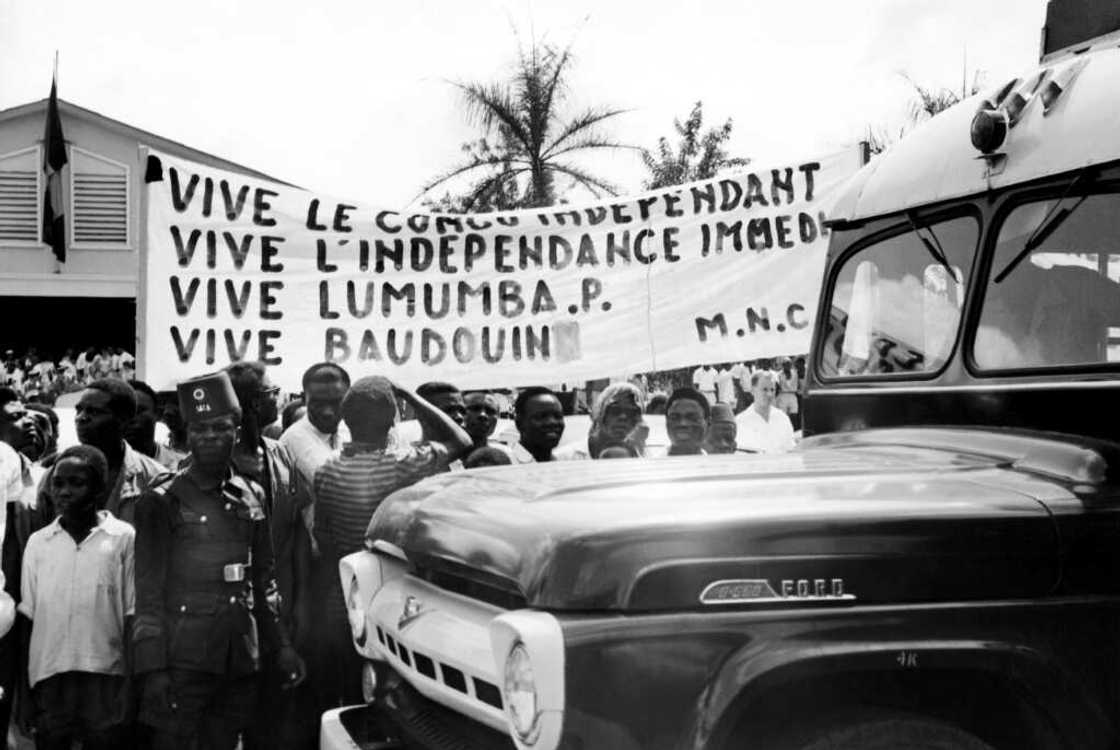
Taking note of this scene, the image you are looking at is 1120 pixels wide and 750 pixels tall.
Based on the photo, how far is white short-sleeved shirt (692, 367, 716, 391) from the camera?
21.2m

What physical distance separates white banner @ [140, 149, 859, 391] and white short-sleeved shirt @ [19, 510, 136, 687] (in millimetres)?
2283

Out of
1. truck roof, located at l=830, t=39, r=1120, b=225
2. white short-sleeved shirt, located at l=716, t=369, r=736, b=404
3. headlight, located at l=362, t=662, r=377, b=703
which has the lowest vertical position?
headlight, located at l=362, t=662, r=377, b=703

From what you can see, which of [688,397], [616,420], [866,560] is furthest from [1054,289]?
[688,397]

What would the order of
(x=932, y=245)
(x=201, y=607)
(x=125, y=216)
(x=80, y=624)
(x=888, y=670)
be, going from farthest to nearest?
1. (x=125, y=216)
2. (x=80, y=624)
3. (x=201, y=607)
4. (x=932, y=245)
5. (x=888, y=670)

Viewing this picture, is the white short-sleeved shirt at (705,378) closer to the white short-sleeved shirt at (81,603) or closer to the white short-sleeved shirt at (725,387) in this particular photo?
the white short-sleeved shirt at (725,387)

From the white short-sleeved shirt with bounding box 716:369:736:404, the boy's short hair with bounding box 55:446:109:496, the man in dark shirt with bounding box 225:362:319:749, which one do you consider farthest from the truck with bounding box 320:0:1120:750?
the white short-sleeved shirt with bounding box 716:369:736:404

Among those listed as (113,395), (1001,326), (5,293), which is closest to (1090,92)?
(1001,326)

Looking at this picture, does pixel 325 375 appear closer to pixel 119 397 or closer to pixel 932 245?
pixel 119 397

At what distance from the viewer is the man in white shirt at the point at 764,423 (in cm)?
814

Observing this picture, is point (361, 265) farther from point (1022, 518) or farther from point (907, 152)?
point (1022, 518)

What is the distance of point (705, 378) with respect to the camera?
70.2 ft

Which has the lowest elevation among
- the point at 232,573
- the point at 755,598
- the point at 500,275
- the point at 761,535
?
the point at 232,573

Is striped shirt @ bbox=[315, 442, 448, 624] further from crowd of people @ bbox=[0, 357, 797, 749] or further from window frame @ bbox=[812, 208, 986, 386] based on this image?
window frame @ bbox=[812, 208, 986, 386]

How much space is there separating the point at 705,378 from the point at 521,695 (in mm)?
18968
